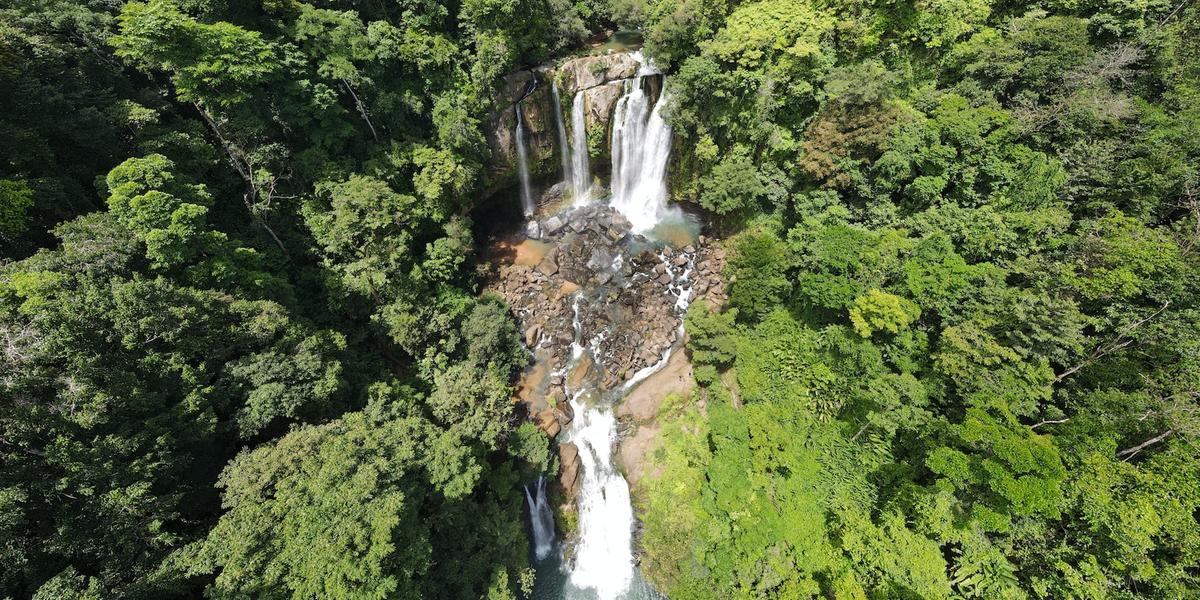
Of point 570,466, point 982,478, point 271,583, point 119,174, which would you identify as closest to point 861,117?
A: point 982,478

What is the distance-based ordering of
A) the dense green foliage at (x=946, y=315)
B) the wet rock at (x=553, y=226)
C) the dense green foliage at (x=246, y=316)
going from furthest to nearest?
the wet rock at (x=553, y=226), the dense green foliage at (x=946, y=315), the dense green foliage at (x=246, y=316)

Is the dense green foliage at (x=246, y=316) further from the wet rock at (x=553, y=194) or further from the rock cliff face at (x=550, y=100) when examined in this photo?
the wet rock at (x=553, y=194)

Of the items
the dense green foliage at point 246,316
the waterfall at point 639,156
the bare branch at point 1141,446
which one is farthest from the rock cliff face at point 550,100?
the bare branch at point 1141,446

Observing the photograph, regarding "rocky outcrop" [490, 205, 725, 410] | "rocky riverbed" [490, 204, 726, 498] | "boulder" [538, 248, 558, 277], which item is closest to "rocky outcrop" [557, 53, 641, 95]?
"rocky riverbed" [490, 204, 726, 498]

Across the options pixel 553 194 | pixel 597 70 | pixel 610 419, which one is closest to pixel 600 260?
pixel 553 194

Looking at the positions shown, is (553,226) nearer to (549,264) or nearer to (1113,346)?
(549,264)

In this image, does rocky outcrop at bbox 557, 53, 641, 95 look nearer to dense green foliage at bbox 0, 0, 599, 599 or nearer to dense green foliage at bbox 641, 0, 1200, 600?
dense green foliage at bbox 0, 0, 599, 599
